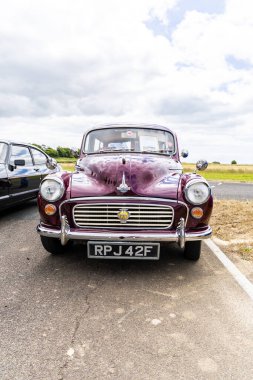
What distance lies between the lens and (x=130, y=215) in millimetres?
3484

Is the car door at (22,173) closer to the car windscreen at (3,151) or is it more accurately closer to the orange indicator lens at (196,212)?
the car windscreen at (3,151)

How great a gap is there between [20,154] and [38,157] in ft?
3.48

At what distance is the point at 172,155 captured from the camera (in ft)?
17.2

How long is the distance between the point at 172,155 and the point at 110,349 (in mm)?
3486

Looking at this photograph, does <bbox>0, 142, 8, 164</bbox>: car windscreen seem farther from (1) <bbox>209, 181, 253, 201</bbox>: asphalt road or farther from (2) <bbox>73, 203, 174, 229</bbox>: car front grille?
(1) <bbox>209, 181, 253, 201</bbox>: asphalt road

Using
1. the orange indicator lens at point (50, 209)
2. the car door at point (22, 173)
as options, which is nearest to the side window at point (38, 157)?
the car door at point (22, 173)

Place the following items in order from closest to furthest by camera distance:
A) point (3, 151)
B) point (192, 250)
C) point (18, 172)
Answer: point (192, 250) → point (3, 151) → point (18, 172)

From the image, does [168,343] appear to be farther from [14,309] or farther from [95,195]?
[95,195]

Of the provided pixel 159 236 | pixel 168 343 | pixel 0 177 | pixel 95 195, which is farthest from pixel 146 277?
pixel 0 177

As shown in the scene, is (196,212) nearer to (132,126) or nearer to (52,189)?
(52,189)

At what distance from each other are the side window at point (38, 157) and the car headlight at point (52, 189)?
4335mm

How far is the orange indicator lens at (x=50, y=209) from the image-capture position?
12.0 feet

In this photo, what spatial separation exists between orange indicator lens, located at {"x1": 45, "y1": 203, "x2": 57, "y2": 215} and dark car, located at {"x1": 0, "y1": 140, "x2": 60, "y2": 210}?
2678 mm

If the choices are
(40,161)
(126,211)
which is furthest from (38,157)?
(126,211)
